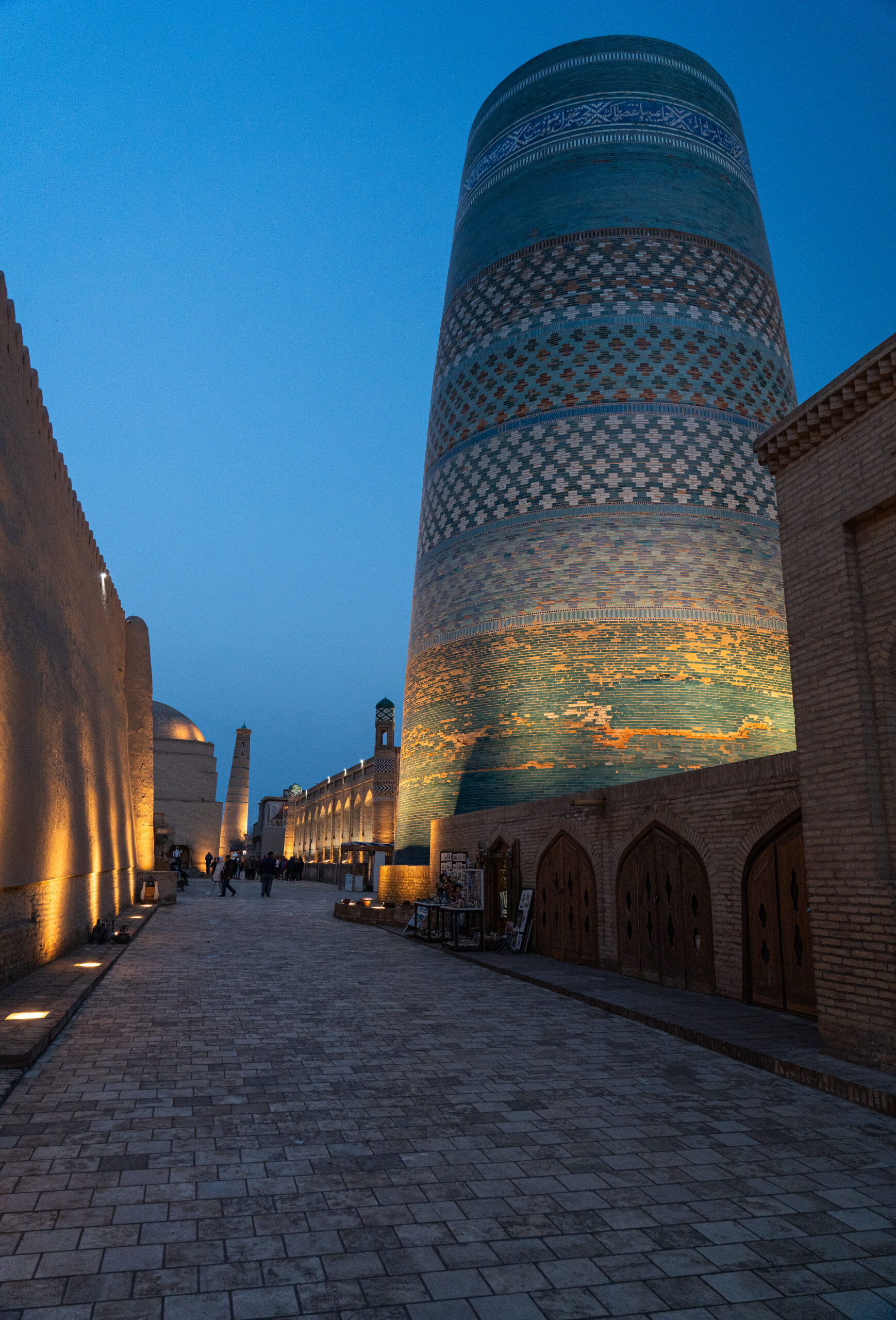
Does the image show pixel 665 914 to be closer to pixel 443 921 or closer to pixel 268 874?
pixel 443 921

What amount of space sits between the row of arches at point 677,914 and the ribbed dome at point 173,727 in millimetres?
33183

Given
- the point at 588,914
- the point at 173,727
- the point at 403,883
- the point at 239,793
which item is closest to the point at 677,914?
the point at 588,914

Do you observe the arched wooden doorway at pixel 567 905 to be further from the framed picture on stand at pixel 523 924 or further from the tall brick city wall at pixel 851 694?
the tall brick city wall at pixel 851 694

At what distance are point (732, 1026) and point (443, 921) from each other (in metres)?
6.93

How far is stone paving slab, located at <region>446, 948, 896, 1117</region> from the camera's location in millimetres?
5000

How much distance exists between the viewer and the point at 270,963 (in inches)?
415

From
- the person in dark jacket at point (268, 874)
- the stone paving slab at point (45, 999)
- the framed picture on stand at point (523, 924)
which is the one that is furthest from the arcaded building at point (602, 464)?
the person in dark jacket at point (268, 874)

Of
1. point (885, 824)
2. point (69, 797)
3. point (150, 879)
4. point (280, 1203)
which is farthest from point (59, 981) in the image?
point (150, 879)

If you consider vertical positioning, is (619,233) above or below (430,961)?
above

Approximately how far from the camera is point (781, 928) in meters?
7.26

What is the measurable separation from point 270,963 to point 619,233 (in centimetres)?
1431

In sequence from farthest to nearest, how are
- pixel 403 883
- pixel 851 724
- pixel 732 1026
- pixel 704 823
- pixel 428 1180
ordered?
1. pixel 403 883
2. pixel 704 823
3. pixel 732 1026
4. pixel 851 724
5. pixel 428 1180

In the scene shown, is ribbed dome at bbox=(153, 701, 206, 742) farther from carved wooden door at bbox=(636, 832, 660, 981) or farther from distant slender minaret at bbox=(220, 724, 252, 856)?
carved wooden door at bbox=(636, 832, 660, 981)

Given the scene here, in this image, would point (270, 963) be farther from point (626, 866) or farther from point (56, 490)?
point (56, 490)
